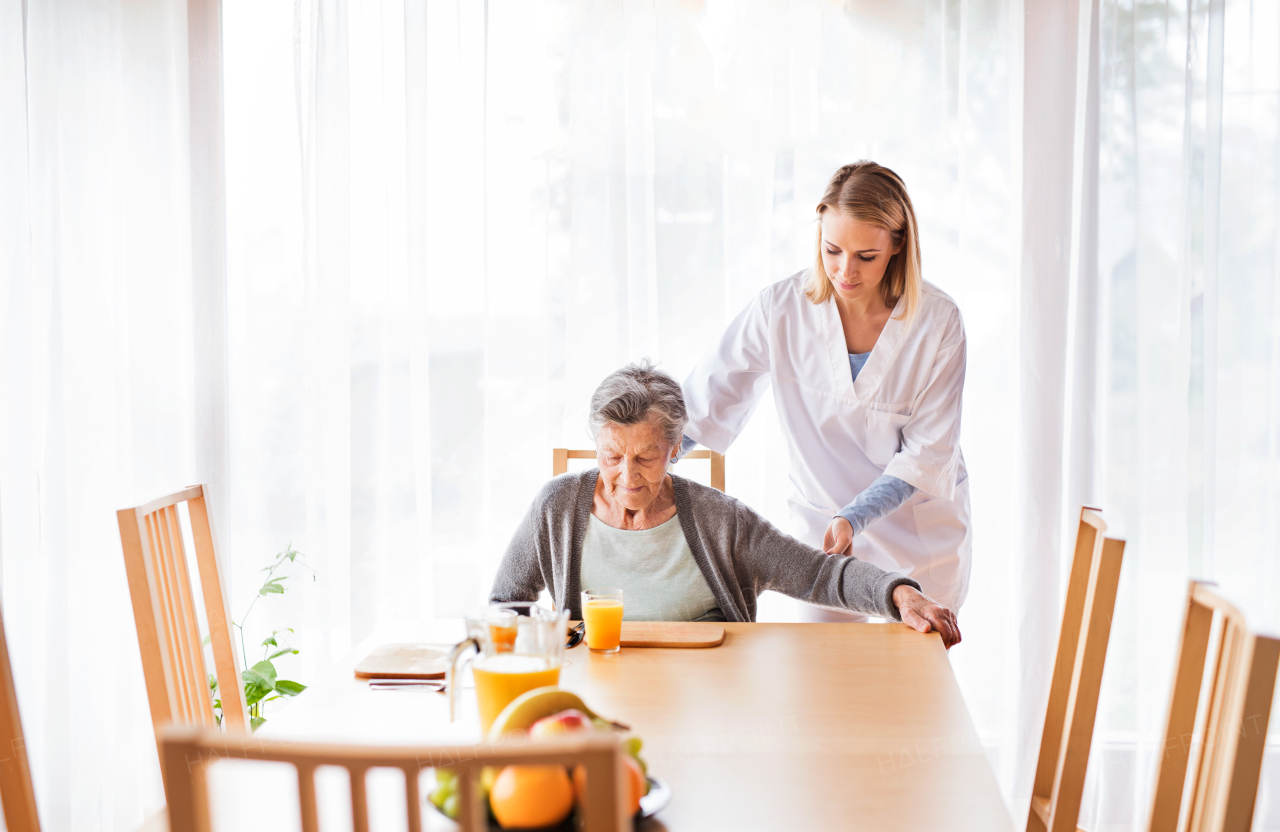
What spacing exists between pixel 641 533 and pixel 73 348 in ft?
4.63

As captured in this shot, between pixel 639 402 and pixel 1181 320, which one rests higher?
pixel 1181 320

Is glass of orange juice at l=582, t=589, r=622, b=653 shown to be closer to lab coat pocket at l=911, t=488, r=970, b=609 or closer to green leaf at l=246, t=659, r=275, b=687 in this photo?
lab coat pocket at l=911, t=488, r=970, b=609

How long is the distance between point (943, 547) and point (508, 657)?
1.20 m

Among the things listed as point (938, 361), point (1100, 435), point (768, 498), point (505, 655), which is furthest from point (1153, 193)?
point (505, 655)

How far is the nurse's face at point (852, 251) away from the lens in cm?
184

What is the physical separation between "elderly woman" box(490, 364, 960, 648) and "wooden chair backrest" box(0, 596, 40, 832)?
75cm

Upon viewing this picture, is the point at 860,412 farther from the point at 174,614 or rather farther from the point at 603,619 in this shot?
the point at 174,614

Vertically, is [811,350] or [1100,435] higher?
[811,350]

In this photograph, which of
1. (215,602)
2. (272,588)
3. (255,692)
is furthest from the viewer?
(272,588)

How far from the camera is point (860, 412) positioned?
198 cm

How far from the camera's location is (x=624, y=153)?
88.8 inches

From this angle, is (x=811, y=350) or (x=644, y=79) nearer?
(x=811, y=350)

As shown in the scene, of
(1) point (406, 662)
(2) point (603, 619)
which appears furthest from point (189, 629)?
(2) point (603, 619)

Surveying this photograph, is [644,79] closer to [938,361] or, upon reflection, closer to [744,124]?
[744,124]
